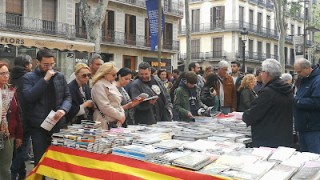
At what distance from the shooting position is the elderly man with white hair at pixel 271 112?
504 centimetres

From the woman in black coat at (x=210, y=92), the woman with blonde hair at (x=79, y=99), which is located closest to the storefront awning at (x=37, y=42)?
the woman in black coat at (x=210, y=92)

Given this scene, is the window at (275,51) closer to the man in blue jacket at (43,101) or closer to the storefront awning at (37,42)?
the storefront awning at (37,42)

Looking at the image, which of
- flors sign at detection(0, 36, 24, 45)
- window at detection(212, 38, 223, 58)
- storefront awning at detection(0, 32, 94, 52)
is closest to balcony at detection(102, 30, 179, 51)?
window at detection(212, 38, 223, 58)

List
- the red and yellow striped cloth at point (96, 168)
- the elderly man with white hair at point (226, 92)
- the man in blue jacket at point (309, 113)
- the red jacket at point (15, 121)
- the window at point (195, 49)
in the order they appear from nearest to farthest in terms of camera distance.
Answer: the red and yellow striped cloth at point (96, 168) < the red jacket at point (15, 121) < the man in blue jacket at point (309, 113) < the elderly man with white hair at point (226, 92) < the window at point (195, 49)

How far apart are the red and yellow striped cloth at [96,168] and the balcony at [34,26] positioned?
779 inches

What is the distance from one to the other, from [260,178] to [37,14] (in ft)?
77.9

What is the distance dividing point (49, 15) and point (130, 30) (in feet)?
23.6

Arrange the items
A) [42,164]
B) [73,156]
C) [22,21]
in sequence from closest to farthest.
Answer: [73,156]
[42,164]
[22,21]

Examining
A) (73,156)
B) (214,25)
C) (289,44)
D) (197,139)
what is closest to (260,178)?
(197,139)

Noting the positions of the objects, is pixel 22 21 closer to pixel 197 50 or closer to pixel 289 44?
pixel 197 50

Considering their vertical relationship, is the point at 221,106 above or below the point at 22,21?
below

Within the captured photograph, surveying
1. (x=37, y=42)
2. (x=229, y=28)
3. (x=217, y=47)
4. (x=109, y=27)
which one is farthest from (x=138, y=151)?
(x=217, y=47)

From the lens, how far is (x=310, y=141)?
5.78 metres

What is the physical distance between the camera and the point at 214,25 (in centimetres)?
4578
